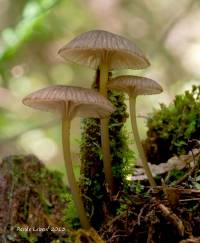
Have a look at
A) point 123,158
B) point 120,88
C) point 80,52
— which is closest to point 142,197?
point 123,158

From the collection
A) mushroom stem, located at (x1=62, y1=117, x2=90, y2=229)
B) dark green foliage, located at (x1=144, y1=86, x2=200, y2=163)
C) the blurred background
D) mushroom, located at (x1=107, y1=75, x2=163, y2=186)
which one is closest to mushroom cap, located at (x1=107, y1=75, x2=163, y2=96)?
mushroom, located at (x1=107, y1=75, x2=163, y2=186)

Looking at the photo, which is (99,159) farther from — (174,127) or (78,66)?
(78,66)

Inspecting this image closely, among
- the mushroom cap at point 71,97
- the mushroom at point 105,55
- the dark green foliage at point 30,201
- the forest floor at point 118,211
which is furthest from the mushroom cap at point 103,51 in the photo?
the dark green foliage at point 30,201

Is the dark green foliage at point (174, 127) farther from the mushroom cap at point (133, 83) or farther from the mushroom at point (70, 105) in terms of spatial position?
the mushroom at point (70, 105)

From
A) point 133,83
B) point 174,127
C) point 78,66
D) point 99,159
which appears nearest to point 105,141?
point 99,159

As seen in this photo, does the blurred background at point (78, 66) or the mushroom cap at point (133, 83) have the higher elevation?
the blurred background at point (78, 66)

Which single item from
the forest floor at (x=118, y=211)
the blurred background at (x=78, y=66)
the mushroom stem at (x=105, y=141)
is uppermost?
the blurred background at (x=78, y=66)

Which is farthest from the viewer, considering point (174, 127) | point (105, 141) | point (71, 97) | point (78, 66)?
point (78, 66)
